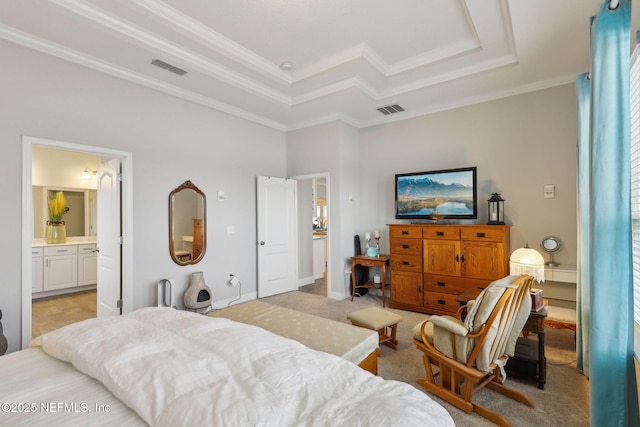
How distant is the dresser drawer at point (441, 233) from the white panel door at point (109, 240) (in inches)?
153

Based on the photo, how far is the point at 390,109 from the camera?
4.81 meters

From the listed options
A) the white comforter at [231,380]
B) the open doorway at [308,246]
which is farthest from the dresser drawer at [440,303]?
the white comforter at [231,380]

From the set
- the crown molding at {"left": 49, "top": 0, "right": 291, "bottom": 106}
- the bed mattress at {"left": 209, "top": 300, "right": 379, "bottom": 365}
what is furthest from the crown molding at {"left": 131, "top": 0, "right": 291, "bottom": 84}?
the bed mattress at {"left": 209, "top": 300, "right": 379, "bottom": 365}

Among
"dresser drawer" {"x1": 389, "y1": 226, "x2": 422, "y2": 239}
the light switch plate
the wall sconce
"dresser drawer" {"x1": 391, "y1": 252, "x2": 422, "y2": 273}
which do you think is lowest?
"dresser drawer" {"x1": 391, "y1": 252, "x2": 422, "y2": 273}

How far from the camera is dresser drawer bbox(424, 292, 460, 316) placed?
4059 mm

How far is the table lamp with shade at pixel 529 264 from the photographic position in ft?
9.14

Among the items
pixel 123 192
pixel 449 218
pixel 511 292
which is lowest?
pixel 511 292

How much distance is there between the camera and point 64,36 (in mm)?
2865

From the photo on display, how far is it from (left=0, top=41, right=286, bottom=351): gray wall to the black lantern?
11.2ft

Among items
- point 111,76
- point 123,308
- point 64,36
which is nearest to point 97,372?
point 123,308

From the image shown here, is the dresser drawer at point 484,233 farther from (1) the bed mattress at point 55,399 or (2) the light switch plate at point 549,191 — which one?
(1) the bed mattress at point 55,399

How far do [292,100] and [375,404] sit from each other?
4251mm

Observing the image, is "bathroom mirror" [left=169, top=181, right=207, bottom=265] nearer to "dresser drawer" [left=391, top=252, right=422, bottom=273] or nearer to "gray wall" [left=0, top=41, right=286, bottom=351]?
"gray wall" [left=0, top=41, right=286, bottom=351]

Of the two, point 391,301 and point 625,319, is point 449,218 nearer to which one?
point 391,301
